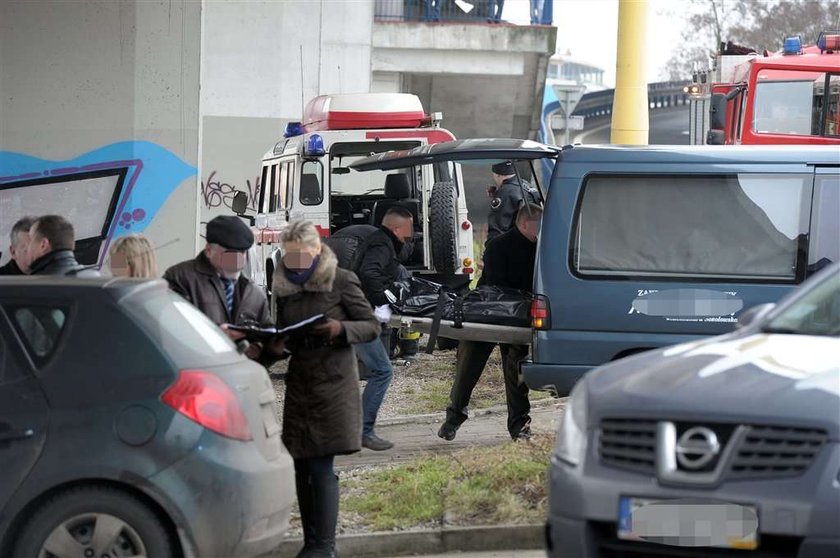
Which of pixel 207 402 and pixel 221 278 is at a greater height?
pixel 221 278

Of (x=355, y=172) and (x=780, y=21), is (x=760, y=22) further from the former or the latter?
(x=355, y=172)

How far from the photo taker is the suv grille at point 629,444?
496 centimetres

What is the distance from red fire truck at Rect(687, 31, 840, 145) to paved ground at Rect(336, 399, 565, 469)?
4956mm

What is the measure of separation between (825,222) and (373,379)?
3.19m

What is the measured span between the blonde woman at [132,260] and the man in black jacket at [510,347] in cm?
327

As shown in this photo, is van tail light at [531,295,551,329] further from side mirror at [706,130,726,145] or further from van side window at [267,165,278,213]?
side mirror at [706,130,726,145]

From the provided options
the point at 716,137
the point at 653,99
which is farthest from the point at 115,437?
the point at 653,99

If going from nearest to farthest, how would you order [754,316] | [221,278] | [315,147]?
[754,316] < [221,278] < [315,147]

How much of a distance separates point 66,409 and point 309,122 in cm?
1096

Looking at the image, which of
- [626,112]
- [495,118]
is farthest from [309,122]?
[495,118]

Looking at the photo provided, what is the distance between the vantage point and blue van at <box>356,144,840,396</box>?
8.69m

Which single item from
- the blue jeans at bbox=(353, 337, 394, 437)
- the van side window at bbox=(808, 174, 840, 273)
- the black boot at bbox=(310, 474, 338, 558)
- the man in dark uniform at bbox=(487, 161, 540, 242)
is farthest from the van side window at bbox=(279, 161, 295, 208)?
the black boot at bbox=(310, 474, 338, 558)

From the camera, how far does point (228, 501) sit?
539 centimetres

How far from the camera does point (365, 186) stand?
15.8 m
